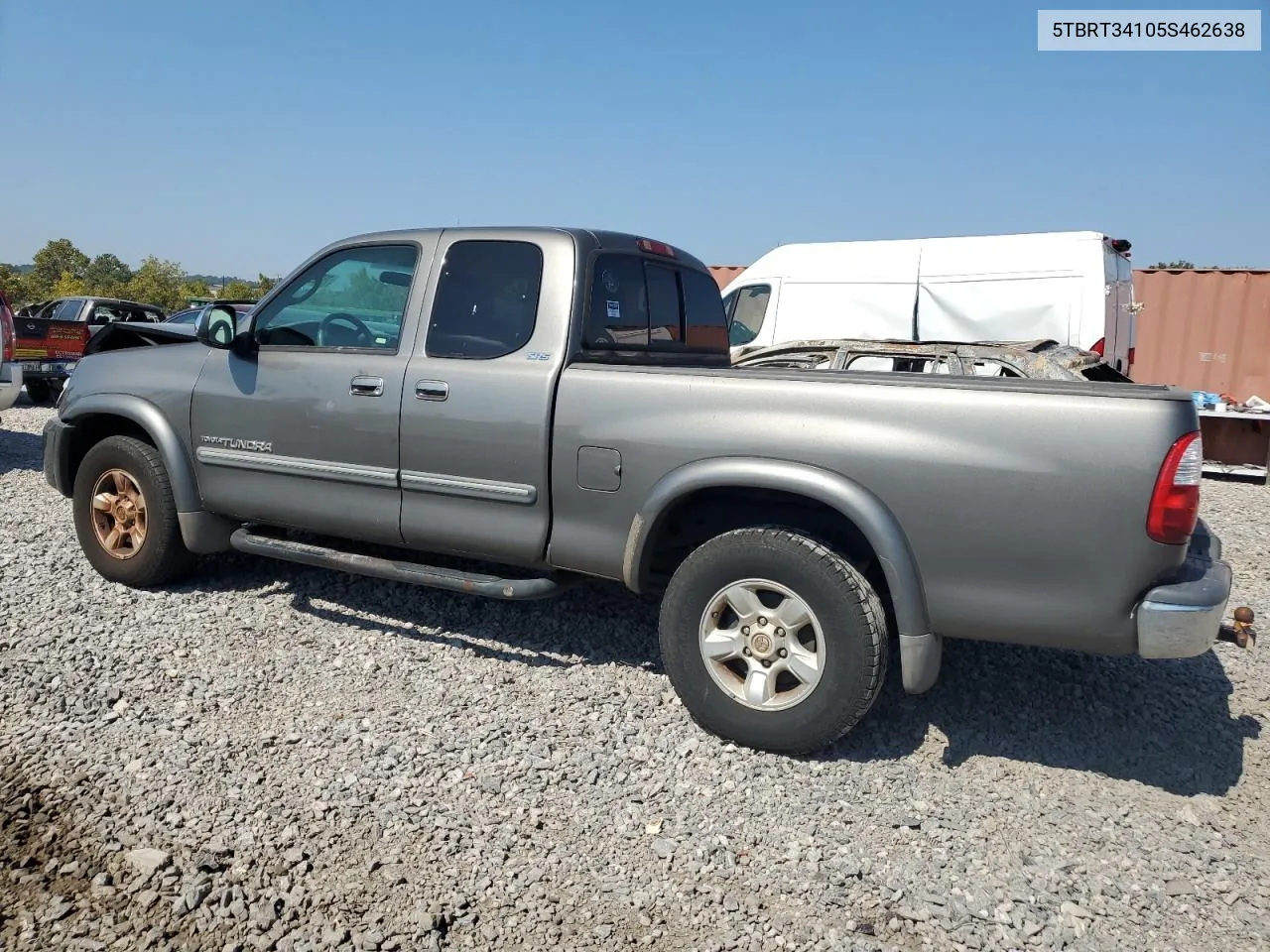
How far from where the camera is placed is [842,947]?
248 cm

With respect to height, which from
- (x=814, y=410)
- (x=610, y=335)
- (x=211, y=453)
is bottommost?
(x=211, y=453)

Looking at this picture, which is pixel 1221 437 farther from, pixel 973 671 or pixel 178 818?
pixel 178 818

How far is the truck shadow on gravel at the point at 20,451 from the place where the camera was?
891 centimetres

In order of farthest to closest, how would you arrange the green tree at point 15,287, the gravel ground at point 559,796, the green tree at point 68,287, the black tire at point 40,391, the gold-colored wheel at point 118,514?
the green tree at point 68,287 < the green tree at point 15,287 < the black tire at point 40,391 < the gold-colored wheel at point 118,514 < the gravel ground at point 559,796

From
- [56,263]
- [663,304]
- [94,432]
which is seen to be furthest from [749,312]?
[56,263]

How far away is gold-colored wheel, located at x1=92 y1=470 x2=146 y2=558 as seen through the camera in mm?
4961

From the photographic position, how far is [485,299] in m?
4.14

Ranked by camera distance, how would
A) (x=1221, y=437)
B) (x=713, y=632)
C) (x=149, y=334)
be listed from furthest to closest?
(x=1221, y=437), (x=149, y=334), (x=713, y=632)

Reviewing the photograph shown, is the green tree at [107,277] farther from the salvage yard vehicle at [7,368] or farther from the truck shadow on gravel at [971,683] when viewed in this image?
the truck shadow on gravel at [971,683]

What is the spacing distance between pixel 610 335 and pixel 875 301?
7.75 m

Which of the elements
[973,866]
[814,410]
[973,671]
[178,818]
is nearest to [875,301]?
[973,671]

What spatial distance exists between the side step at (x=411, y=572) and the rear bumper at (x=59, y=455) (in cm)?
127

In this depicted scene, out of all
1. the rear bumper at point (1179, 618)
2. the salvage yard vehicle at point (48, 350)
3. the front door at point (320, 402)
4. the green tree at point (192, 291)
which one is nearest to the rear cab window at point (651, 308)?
the front door at point (320, 402)

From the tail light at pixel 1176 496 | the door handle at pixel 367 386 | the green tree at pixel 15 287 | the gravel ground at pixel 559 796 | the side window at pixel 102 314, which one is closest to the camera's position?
the gravel ground at pixel 559 796
